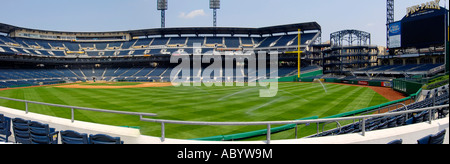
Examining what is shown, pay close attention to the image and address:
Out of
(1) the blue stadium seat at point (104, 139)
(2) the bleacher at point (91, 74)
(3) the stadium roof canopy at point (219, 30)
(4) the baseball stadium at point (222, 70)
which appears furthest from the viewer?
(3) the stadium roof canopy at point (219, 30)

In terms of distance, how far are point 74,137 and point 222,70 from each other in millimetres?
63131

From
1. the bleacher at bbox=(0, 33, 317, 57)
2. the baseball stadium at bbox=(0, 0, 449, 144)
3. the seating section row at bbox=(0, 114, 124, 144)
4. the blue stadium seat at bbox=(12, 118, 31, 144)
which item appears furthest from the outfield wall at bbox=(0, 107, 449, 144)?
the bleacher at bbox=(0, 33, 317, 57)

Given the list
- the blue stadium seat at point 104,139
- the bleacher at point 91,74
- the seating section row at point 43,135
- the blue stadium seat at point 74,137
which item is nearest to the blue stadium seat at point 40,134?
the seating section row at point 43,135

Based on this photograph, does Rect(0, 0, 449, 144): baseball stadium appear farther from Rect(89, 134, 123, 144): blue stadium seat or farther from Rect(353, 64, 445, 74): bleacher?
Rect(89, 134, 123, 144): blue stadium seat

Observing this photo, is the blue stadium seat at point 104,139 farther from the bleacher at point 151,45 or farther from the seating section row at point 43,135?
the bleacher at point 151,45

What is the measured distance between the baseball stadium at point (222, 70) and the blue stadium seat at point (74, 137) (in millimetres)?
4507

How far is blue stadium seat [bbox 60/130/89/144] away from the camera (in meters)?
4.60

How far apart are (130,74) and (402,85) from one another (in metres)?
67.5

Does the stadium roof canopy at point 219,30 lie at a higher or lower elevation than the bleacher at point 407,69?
higher

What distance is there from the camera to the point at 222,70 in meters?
67.6

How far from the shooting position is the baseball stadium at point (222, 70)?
1828 centimetres

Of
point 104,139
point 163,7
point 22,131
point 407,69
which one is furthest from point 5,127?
point 163,7

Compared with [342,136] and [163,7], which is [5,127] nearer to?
[342,136]
